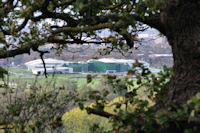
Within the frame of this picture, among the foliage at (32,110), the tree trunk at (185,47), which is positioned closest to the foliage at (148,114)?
the tree trunk at (185,47)

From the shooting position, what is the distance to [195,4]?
277cm

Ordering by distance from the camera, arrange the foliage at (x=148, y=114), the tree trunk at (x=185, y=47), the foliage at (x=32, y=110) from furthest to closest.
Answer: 1. the foliage at (x=32, y=110)
2. the tree trunk at (x=185, y=47)
3. the foliage at (x=148, y=114)

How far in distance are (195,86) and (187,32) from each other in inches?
26.5

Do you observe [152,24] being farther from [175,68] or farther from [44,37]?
[44,37]

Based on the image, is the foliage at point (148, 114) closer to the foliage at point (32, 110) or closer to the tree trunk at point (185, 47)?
the tree trunk at point (185, 47)

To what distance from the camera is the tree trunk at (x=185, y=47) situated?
277cm

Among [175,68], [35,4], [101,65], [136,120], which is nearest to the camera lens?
[136,120]

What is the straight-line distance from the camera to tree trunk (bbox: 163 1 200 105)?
2771 millimetres

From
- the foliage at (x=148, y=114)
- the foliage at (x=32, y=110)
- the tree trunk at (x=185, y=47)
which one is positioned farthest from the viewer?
the foliage at (x=32, y=110)

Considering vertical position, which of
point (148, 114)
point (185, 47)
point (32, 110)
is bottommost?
point (32, 110)

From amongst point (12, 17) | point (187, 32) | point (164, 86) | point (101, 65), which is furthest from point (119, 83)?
point (101, 65)

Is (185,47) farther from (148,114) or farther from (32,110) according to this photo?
(32,110)

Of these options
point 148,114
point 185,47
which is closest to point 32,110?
point 148,114

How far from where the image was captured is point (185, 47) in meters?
2.84
